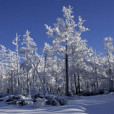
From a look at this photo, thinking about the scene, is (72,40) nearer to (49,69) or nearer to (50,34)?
(50,34)

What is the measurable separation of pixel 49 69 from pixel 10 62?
1010 centimetres

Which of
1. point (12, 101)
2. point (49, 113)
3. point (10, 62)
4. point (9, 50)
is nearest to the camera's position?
point (49, 113)

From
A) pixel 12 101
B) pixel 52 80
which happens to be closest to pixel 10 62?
pixel 52 80

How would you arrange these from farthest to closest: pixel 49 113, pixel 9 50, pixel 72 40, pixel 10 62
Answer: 1. pixel 9 50
2. pixel 10 62
3. pixel 72 40
4. pixel 49 113

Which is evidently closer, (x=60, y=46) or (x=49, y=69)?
(x=60, y=46)

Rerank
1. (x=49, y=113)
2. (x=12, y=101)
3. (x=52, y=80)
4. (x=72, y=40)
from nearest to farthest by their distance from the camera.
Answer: (x=49, y=113), (x=12, y=101), (x=72, y=40), (x=52, y=80)

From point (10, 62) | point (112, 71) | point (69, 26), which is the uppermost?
point (69, 26)

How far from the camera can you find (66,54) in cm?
1905

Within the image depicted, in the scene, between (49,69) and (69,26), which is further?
(49,69)

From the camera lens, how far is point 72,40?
61.3ft

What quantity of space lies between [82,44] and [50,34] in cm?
437

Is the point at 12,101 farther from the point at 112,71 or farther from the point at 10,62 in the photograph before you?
the point at 112,71

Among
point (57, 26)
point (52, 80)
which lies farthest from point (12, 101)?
point (52, 80)

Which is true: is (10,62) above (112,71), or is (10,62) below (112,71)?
above
